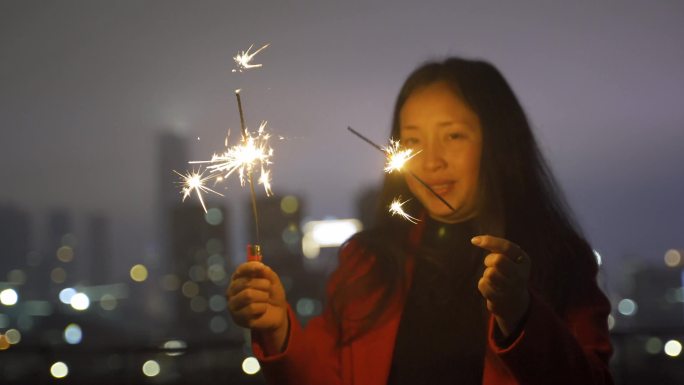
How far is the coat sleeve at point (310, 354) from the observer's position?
61.0 inches

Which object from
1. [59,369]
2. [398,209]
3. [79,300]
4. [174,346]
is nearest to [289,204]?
[398,209]

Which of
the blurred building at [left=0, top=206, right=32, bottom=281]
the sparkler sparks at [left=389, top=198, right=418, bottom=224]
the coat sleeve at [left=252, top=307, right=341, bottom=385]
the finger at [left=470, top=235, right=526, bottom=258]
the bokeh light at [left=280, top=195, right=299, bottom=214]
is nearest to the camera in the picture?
the finger at [left=470, top=235, right=526, bottom=258]

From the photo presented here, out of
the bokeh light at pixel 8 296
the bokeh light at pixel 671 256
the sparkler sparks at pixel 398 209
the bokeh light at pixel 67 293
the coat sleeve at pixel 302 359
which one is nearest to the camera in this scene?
the coat sleeve at pixel 302 359

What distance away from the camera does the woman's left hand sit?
1.23 metres

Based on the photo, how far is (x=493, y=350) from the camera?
1.36 meters

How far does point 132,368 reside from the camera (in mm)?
3939

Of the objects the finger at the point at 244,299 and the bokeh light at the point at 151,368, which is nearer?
the finger at the point at 244,299

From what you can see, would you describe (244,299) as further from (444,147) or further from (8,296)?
(8,296)

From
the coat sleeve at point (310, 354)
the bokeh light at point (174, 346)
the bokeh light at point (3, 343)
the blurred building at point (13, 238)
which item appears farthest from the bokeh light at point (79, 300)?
the coat sleeve at point (310, 354)

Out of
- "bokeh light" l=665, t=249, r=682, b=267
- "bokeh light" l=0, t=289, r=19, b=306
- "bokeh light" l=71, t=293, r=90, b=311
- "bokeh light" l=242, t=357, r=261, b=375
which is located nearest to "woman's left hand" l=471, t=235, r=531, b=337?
"bokeh light" l=665, t=249, r=682, b=267

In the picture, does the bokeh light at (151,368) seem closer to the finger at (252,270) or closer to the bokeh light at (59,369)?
the bokeh light at (59,369)

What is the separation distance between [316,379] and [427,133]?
524mm

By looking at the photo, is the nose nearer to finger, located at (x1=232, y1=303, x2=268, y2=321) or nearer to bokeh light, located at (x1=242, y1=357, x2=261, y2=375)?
finger, located at (x1=232, y1=303, x2=268, y2=321)

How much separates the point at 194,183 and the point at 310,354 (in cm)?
40
